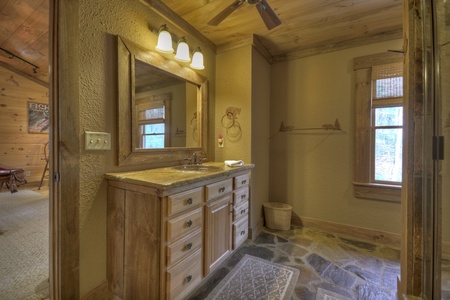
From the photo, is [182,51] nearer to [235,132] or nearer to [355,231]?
[235,132]

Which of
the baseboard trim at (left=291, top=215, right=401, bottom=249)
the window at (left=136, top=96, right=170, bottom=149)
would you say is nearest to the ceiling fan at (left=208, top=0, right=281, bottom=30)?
the window at (left=136, top=96, right=170, bottom=149)

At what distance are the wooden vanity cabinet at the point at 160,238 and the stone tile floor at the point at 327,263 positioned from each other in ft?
1.08

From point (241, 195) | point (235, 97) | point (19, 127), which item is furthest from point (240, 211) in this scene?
point (19, 127)

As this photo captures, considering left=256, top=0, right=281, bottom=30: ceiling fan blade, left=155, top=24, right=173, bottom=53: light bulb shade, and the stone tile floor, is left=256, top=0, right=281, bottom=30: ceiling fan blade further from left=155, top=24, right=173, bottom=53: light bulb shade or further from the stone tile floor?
the stone tile floor

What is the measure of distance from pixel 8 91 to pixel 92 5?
485 cm

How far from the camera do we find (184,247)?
1274mm

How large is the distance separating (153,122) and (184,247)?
1.08m

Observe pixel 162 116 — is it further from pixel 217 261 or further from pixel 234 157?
pixel 217 261

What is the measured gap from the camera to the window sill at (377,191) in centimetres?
217

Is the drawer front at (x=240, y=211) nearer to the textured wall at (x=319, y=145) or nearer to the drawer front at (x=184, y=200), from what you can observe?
the drawer front at (x=184, y=200)

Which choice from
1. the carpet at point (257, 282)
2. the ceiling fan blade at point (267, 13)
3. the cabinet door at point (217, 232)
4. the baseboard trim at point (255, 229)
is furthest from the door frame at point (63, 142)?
the baseboard trim at point (255, 229)

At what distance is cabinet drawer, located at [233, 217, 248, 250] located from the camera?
186cm

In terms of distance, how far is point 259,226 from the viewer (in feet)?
8.25

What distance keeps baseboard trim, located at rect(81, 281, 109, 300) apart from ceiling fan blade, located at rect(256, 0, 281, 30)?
7.38ft
